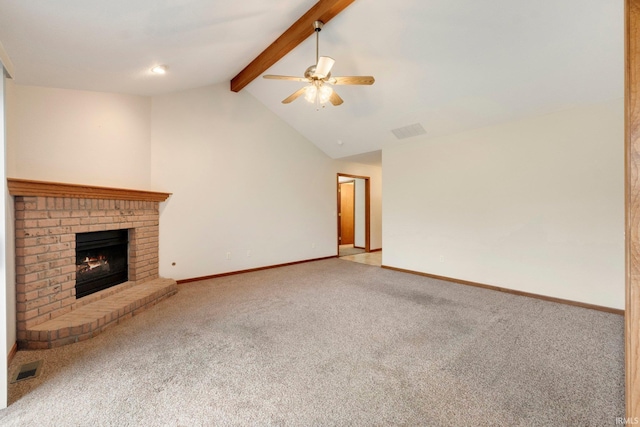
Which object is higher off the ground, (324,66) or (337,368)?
(324,66)

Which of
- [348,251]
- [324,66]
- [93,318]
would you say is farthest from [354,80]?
[348,251]

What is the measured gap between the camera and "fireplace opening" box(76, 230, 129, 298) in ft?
10.1

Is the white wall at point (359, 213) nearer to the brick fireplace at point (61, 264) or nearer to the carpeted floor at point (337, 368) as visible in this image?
the carpeted floor at point (337, 368)

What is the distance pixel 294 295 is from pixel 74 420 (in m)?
2.48

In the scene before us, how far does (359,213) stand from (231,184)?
4.21 m

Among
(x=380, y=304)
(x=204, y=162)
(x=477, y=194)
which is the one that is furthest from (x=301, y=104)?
(x=380, y=304)

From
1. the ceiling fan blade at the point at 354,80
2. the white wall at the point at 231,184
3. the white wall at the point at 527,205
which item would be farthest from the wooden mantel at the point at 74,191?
the white wall at the point at 527,205

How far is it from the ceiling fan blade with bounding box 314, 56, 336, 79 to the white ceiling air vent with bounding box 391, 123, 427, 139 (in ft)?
7.48

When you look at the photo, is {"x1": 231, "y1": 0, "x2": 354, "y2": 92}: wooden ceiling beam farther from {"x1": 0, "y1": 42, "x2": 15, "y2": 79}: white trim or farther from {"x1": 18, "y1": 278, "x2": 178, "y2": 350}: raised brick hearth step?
{"x1": 18, "y1": 278, "x2": 178, "y2": 350}: raised brick hearth step

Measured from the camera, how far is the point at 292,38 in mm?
3363

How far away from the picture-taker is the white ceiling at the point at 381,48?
216 cm

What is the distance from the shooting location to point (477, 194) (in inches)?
167

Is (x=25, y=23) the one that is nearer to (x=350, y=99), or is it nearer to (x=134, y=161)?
(x=134, y=161)

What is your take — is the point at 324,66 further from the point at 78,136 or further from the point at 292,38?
the point at 78,136
